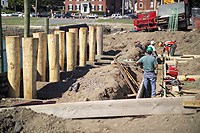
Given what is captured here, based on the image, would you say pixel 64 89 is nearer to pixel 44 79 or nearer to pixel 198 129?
pixel 44 79

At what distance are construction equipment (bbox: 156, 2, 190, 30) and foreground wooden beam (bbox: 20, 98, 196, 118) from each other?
22.0 metres

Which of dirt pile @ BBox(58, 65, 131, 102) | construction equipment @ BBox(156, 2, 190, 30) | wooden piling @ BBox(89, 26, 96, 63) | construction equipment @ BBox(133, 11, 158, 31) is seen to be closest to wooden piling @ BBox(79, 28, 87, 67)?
wooden piling @ BBox(89, 26, 96, 63)

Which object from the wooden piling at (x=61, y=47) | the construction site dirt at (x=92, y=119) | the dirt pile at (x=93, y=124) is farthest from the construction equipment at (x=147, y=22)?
the dirt pile at (x=93, y=124)

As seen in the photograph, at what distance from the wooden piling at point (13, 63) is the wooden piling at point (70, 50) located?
3870 millimetres

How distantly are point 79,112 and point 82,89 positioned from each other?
8.84ft

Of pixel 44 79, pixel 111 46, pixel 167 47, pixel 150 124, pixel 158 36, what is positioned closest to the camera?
pixel 150 124

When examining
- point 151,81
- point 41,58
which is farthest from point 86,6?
point 151,81

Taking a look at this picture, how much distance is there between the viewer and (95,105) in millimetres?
7582

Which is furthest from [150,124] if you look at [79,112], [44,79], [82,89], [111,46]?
[111,46]

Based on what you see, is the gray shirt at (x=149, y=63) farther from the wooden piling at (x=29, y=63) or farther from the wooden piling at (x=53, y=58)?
the wooden piling at (x=29, y=63)

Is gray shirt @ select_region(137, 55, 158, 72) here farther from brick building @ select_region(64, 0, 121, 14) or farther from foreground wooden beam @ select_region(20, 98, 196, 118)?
brick building @ select_region(64, 0, 121, 14)

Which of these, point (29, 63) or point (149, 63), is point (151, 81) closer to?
point (149, 63)

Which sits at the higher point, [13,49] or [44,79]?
[13,49]

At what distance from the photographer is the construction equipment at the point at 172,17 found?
1137 inches
